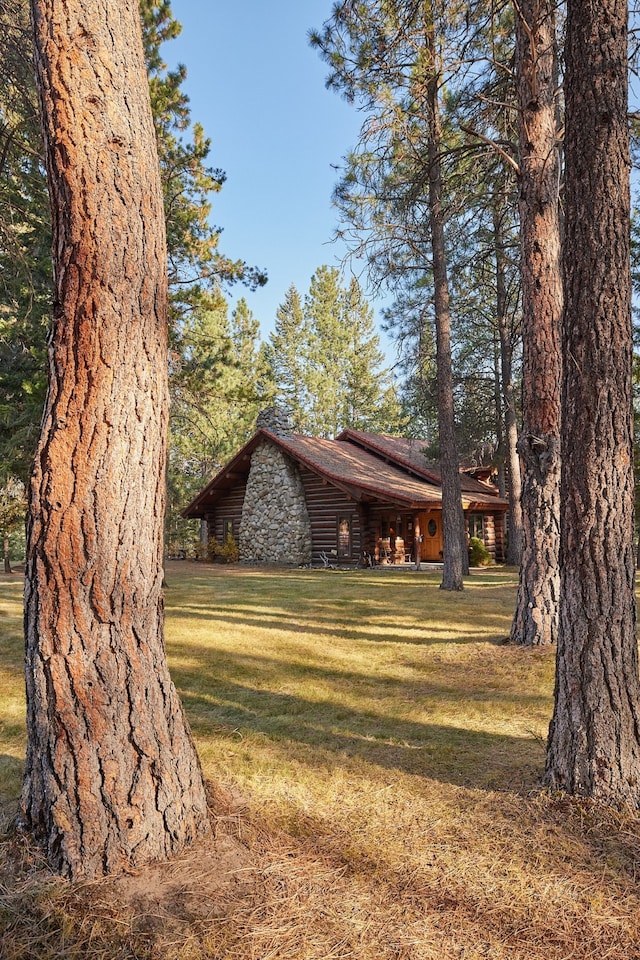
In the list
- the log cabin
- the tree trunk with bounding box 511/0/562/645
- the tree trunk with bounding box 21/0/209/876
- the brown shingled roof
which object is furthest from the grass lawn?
the brown shingled roof

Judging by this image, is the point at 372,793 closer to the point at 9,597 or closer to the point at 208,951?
the point at 208,951

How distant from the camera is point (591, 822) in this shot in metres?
3.05

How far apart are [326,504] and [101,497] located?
19.2 metres

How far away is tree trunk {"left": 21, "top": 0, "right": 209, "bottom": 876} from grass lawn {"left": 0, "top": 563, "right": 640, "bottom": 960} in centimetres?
24

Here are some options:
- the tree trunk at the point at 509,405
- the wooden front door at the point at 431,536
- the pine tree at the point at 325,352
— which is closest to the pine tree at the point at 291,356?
the pine tree at the point at 325,352

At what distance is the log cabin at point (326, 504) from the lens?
20.9 m

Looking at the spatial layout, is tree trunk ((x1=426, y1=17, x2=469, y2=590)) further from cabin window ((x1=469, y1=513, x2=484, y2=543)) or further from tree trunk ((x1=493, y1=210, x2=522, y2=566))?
cabin window ((x1=469, y1=513, x2=484, y2=543))

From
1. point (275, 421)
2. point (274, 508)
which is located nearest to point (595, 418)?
point (274, 508)

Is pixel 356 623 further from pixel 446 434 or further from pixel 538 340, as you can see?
pixel 446 434

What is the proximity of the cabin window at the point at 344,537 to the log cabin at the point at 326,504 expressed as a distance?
0.12 feet

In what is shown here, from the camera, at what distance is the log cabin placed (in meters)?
20.9

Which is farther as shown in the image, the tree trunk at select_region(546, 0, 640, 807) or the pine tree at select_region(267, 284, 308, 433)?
the pine tree at select_region(267, 284, 308, 433)

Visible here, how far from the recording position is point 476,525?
82.4 ft

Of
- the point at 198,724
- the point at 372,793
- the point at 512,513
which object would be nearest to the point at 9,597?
the point at 198,724
